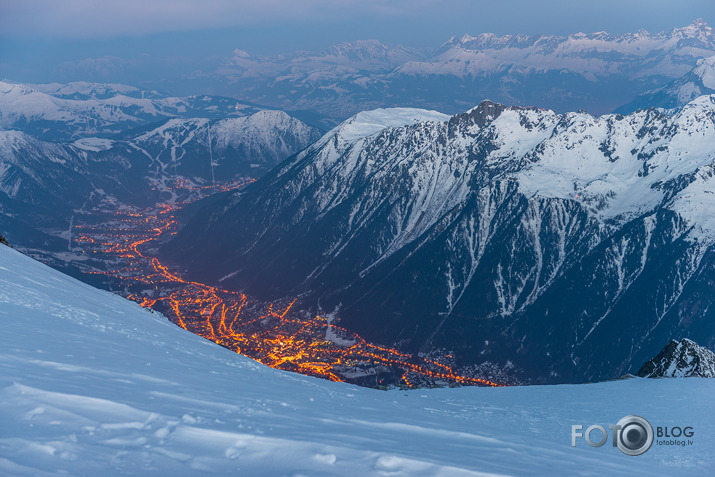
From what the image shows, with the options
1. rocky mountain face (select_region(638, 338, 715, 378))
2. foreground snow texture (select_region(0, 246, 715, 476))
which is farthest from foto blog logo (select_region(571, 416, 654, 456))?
rocky mountain face (select_region(638, 338, 715, 378))

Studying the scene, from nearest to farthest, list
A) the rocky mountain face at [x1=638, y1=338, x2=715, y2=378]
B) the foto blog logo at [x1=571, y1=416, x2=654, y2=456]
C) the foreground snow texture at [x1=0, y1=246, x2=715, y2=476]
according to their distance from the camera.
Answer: the foreground snow texture at [x1=0, y1=246, x2=715, y2=476], the foto blog logo at [x1=571, y1=416, x2=654, y2=456], the rocky mountain face at [x1=638, y1=338, x2=715, y2=378]

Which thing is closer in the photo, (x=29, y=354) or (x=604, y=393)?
(x=29, y=354)

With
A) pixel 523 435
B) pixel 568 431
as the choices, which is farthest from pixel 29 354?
pixel 568 431

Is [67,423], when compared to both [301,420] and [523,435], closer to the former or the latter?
[301,420]

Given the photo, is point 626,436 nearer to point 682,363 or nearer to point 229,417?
point 229,417

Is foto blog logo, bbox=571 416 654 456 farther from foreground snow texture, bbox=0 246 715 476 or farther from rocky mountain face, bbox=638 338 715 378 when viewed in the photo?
rocky mountain face, bbox=638 338 715 378

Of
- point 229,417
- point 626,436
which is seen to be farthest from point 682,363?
point 229,417
